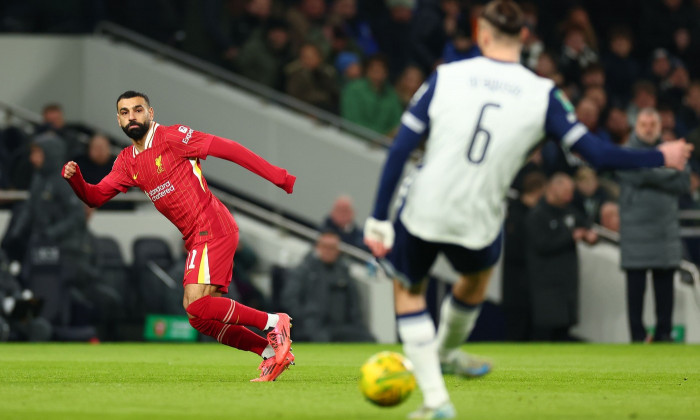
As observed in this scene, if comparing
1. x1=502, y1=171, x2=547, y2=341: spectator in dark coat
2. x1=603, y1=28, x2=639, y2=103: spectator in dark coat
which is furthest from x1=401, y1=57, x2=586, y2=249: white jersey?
x1=603, y1=28, x2=639, y2=103: spectator in dark coat

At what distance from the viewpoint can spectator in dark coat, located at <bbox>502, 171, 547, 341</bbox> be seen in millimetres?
16656

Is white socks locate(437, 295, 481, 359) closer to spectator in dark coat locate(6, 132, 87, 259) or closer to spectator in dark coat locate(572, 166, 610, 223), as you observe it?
spectator in dark coat locate(6, 132, 87, 259)

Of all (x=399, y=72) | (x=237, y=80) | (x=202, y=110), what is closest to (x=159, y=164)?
(x=237, y=80)

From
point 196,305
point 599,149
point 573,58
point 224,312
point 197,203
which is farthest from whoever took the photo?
point 573,58

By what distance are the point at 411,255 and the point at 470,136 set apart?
2.16ft

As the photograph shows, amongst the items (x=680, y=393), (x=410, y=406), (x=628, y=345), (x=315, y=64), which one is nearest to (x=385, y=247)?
(x=410, y=406)

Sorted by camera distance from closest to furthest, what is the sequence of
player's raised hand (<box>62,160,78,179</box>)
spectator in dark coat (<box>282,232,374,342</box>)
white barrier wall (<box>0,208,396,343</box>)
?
1. player's raised hand (<box>62,160,78,179</box>)
2. spectator in dark coat (<box>282,232,374,342</box>)
3. white barrier wall (<box>0,208,396,343</box>)

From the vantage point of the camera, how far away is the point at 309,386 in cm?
895

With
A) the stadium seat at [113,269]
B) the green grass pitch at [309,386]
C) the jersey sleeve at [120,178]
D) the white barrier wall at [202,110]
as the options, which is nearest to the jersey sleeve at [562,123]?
the green grass pitch at [309,386]

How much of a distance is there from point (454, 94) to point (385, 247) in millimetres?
823

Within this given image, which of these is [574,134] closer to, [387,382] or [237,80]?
[387,382]

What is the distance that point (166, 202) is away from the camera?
9836mm

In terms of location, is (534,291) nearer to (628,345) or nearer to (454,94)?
(628,345)

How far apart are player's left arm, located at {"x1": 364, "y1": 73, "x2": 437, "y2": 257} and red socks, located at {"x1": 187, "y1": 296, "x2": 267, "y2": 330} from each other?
3.21 metres
